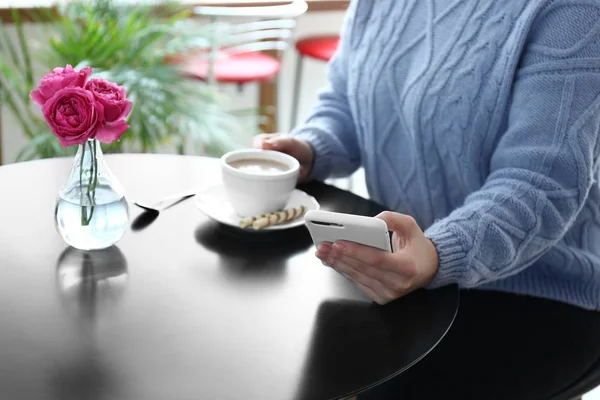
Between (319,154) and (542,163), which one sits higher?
(542,163)

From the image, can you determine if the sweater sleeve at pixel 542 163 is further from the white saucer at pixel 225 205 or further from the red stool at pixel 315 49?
the red stool at pixel 315 49

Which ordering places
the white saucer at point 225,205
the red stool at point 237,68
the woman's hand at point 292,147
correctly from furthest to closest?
the red stool at point 237,68 < the woman's hand at point 292,147 < the white saucer at point 225,205

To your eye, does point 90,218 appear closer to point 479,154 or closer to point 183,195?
point 183,195

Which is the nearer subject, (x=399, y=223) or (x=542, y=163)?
(x=399, y=223)

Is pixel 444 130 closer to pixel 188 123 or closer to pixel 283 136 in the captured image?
pixel 283 136

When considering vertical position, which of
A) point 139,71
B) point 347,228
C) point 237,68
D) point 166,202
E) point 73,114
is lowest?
point 237,68

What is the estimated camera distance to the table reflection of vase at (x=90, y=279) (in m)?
0.89

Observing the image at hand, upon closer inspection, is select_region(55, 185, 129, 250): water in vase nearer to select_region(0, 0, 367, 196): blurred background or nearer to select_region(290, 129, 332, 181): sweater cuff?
select_region(290, 129, 332, 181): sweater cuff

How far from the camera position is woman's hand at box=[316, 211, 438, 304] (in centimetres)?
96

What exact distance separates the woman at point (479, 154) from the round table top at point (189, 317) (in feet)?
0.23

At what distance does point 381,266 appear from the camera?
0.95 meters

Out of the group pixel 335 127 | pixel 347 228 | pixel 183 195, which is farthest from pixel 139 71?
pixel 347 228

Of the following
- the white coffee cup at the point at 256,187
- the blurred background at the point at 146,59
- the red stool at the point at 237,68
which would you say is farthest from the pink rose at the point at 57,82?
the red stool at the point at 237,68

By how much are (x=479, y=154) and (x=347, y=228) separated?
38 cm
